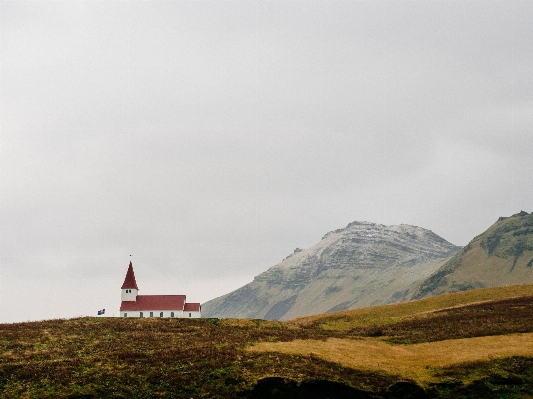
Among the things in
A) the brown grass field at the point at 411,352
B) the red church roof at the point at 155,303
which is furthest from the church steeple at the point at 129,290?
the brown grass field at the point at 411,352

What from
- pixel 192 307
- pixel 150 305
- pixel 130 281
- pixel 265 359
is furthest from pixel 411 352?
pixel 130 281

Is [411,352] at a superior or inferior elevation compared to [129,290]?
inferior

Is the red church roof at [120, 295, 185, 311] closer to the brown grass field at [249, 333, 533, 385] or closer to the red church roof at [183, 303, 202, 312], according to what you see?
the red church roof at [183, 303, 202, 312]

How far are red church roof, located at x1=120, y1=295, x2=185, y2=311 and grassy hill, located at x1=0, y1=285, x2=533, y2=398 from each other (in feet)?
178

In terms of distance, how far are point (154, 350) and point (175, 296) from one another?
77.2 meters

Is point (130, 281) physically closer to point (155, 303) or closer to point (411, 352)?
point (155, 303)

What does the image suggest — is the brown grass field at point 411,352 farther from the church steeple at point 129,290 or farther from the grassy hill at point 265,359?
the church steeple at point 129,290

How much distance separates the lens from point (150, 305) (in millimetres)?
125938

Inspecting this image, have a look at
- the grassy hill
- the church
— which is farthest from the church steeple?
the grassy hill

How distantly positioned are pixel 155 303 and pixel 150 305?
1242 mm

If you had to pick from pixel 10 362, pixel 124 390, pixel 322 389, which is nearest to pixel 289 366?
pixel 322 389

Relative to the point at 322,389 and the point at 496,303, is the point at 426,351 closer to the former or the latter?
the point at 322,389

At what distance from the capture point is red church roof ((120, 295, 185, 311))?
125 m

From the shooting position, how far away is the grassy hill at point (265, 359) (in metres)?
41.1
